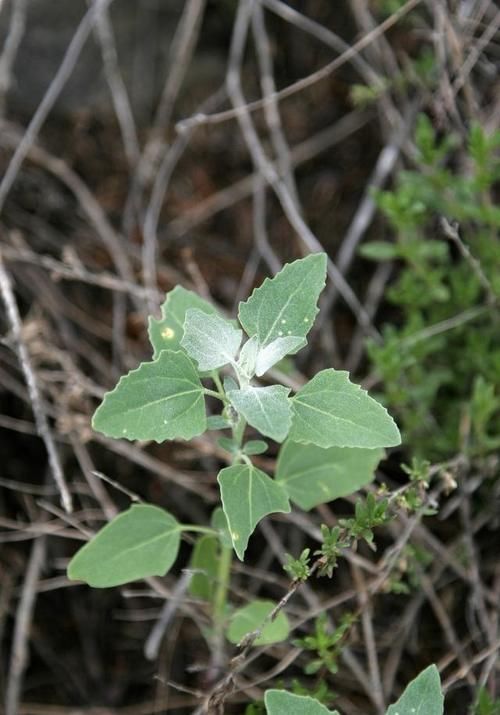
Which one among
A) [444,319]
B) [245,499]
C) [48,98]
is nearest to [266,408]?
[245,499]

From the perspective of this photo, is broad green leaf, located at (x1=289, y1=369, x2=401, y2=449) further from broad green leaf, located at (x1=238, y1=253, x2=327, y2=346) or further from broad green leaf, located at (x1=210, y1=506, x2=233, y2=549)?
broad green leaf, located at (x1=210, y1=506, x2=233, y2=549)

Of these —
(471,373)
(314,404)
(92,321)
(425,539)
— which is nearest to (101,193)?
(92,321)

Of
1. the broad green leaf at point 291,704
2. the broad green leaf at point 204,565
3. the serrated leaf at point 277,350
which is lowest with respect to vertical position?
the broad green leaf at point 291,704

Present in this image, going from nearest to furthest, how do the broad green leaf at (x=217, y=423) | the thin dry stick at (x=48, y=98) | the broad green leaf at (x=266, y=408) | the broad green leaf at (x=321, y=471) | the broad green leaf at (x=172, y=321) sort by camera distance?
the broad green leaf at (x=266, y=408) < the broad green leaf at (x=217, y=423) < the broad green leaf at (x=172, y=321) < the broad green leaf at (x=321, y=471) < the thin dry stick at (x=48, y=98)

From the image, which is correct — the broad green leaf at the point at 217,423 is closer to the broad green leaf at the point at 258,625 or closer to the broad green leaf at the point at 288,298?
the broad green leaf at the point at 288,298

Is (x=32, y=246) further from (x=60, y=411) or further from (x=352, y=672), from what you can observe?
(x=352, y=672)

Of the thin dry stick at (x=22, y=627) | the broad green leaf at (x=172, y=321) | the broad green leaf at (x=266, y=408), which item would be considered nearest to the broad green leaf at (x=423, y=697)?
the broad green leaf at (x=266, y=408)

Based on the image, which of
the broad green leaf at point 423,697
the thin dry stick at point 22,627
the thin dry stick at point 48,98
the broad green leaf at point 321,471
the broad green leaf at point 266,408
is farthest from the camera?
the thin dry stick at point 48,98

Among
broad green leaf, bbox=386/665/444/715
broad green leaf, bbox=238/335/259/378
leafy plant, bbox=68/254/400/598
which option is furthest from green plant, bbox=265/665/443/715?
broad green leaf, bbox=238/335/259/378
